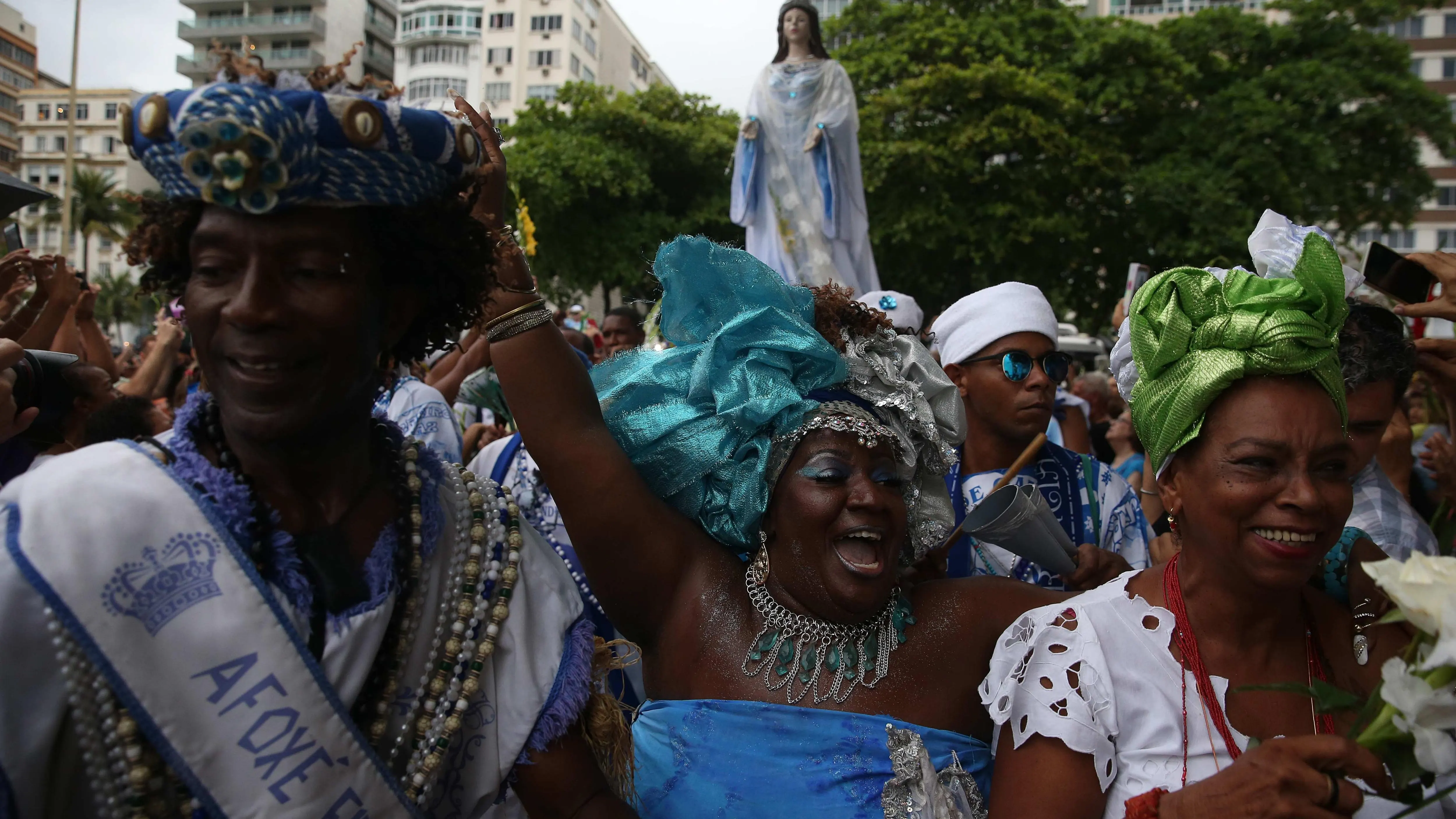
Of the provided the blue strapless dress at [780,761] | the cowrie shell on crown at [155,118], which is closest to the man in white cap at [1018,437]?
the blue strapless dress at [780,761]

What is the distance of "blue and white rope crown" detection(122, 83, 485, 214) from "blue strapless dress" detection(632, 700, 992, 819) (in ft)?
4.58

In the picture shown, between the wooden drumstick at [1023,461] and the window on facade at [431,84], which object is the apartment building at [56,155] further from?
the wooden drumstick at [1023,461]

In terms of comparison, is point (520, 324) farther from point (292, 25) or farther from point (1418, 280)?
point (292, 25)

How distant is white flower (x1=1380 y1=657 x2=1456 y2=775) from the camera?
1512mm

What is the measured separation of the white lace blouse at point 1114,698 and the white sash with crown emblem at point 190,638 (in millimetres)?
1320

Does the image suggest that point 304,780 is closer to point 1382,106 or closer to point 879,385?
point 879,385

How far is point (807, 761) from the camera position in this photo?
2.37 metres

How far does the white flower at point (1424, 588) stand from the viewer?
1.45 meters

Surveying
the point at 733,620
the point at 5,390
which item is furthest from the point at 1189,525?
the point at 5,390

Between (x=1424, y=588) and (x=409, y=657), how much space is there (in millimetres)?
1546

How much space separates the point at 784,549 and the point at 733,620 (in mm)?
211

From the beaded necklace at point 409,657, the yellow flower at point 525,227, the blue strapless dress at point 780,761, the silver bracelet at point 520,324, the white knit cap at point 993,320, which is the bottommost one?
the blue strapless dress at point 780,761

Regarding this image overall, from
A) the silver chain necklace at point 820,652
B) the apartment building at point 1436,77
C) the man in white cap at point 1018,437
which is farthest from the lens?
the apartment building at point 1436,77

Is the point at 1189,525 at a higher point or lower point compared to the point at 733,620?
higher
